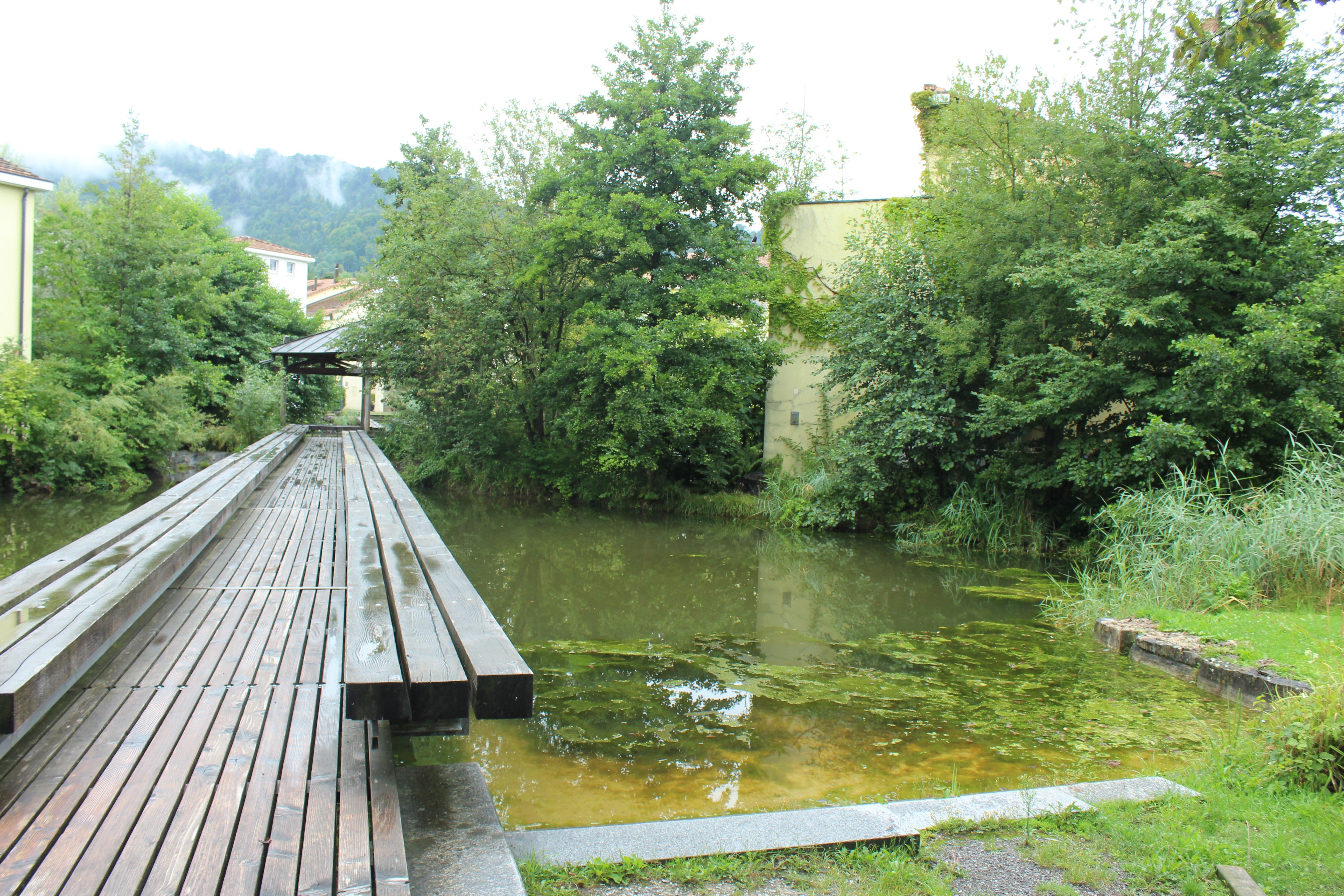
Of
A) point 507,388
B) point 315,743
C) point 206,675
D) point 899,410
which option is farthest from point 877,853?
point 507,388

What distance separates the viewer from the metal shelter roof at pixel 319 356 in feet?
60.2

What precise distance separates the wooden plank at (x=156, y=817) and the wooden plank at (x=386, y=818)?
19.0 inches

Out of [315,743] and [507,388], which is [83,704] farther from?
[507,388]

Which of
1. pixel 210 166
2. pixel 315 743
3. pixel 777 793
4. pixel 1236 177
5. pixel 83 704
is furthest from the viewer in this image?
pixel 210 166

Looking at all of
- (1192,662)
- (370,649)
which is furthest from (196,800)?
(1192,662)

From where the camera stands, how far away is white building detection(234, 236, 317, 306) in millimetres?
48094

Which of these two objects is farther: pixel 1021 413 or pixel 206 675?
pixel 1021 413

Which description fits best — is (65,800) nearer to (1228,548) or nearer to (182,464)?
(1228,548)

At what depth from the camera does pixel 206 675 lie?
313cm

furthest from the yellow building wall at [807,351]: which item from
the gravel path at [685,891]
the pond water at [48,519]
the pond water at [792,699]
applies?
the gravel path at [685,891]

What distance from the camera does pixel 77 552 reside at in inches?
160

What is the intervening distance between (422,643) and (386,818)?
0.70m

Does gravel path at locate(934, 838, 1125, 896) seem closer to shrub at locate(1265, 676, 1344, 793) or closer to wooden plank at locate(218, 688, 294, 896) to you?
shrub at locate(1265, 676, 1344, 793)

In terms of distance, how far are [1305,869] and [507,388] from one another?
636 inches
